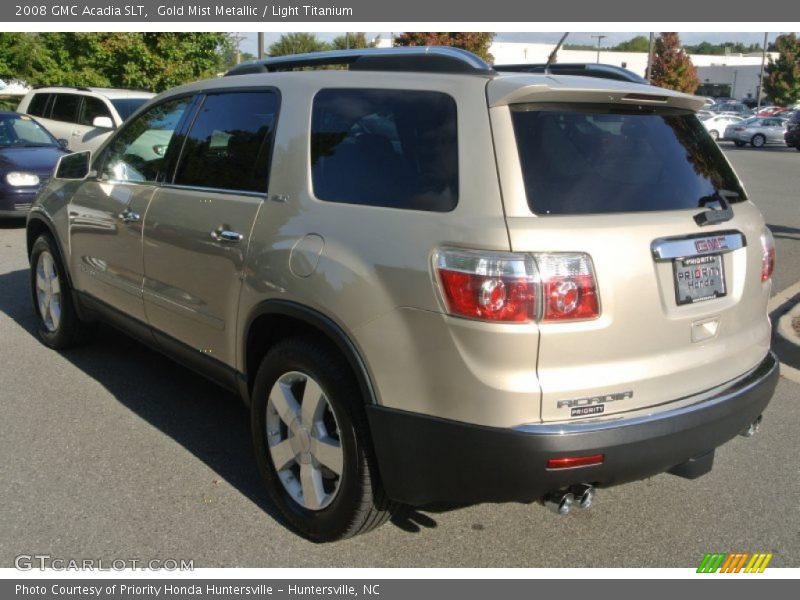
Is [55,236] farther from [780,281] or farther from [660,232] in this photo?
[780,281]

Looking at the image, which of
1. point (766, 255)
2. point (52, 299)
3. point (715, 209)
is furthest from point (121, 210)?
point (766, 255)

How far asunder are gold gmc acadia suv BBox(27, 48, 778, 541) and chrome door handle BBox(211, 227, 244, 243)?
0.6 inches

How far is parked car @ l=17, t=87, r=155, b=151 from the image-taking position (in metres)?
13.4

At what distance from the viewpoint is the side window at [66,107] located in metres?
14.5

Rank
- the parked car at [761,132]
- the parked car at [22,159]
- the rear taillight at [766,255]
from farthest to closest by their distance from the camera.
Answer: the parked car at [761,132], the parked car at [22,159], the rear taillight at [766,255]

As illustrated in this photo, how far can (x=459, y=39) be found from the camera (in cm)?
2884

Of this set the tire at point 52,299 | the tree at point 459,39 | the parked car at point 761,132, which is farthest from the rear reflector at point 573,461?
A: the parked car at point 761,132

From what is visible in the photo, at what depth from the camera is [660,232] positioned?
2.87 meters

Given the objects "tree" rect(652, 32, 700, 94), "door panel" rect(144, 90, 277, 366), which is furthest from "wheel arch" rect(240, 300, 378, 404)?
"tree" rect(652, 32, 700, 94)

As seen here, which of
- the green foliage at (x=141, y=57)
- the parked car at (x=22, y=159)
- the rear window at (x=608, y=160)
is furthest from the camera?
the green foliage at (x=141, y=57)

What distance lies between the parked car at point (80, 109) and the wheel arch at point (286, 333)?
33.6 feet

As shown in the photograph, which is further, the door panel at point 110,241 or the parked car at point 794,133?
the parked car at point 794,133

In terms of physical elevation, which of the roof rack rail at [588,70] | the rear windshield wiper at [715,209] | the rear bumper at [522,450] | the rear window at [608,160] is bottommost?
the rear bumper at [522,450]

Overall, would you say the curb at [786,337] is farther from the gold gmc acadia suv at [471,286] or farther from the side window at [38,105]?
the side window at [38,105]
